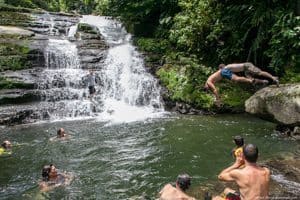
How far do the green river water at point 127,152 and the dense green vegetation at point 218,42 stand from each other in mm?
2292

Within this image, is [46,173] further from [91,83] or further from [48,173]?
[91,83]

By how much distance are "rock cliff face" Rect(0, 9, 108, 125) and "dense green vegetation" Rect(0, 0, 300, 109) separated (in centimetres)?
332

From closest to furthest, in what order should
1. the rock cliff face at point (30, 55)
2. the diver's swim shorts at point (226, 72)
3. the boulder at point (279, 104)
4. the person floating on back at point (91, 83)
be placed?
the diver's swim shorts at point (226, 72) < the boulder at point (279, 104) < the rock cliff face at point (30, 55) < the person floating on back at point (91, 83)

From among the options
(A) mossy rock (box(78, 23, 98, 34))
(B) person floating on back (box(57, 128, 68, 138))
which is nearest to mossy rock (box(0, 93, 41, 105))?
(B) person floating on back (box(57, 128, 68, 138))

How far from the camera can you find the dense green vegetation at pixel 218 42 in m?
17.8

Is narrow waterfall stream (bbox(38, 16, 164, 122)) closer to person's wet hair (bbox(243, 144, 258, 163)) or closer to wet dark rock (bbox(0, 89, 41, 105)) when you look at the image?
wet dark rock (bbox(0, 89, 41, 105))

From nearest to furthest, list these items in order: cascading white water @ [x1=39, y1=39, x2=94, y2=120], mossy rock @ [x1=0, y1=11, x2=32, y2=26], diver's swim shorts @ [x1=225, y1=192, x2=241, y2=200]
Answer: diver's swim shorts @ [x1=225, y1=192, x2=241, y2=200], cascading white water @ [x1=39, y1=39, x2=94, y2=120], mossy rock @ [x1=0, y1=11, x2=32, y2=26]

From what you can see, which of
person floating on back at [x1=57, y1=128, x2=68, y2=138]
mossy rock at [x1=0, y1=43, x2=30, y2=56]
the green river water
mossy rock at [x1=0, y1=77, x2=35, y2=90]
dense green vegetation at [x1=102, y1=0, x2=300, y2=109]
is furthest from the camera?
mossy rock at [x1=0, y1=43, x2=30, y2=56]

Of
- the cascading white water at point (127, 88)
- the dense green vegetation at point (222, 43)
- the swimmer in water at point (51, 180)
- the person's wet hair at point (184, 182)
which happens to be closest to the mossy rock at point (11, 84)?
the cascading white water at point (127, 88)

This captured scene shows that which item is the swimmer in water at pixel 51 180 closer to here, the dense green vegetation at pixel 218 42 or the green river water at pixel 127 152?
the green river water at pixel 127 152

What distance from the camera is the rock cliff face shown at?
18.5 metres

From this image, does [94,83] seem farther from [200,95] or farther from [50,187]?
→ [50,187]

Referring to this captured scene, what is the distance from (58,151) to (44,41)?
1251 cm

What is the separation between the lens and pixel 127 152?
13.2 metres
